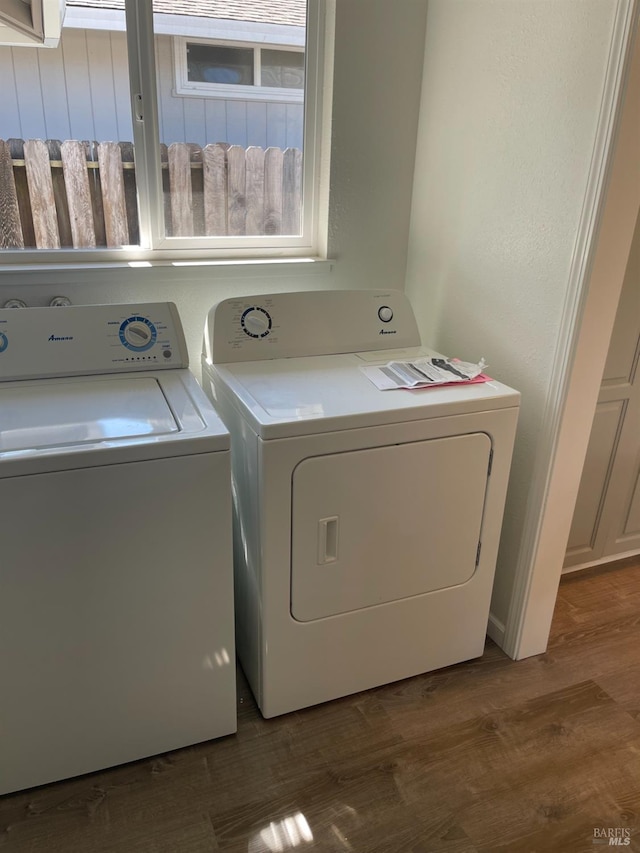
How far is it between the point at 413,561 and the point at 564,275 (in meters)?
0.86

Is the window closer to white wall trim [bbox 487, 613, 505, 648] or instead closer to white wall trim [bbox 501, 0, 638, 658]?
white wall trim [bbox 501, 0, 638, 658]

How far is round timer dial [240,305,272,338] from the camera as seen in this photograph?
1.83 meters

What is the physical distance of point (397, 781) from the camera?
154cm

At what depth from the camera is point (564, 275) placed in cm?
162

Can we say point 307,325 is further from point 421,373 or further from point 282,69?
point 282,69

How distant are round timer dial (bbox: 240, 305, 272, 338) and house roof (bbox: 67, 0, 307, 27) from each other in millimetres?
913

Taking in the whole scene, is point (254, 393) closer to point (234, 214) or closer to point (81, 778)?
point (234, 214)

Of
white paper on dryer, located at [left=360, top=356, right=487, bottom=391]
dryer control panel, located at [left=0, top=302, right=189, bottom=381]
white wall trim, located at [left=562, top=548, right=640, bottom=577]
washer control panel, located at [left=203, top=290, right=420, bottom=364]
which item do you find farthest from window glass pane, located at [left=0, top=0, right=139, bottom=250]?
white wall trim, located at [left=562, top=548, right=640, bottom=577]

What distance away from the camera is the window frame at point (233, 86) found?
1.89 m

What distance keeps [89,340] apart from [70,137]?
2.18 ft

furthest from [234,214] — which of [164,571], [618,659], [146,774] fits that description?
[618,659]

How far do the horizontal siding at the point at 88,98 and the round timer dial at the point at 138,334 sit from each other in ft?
2.03

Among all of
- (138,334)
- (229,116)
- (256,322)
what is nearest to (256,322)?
(256,322)

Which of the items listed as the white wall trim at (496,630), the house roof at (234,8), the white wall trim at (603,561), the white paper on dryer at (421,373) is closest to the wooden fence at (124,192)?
the house roof at (234,8)
